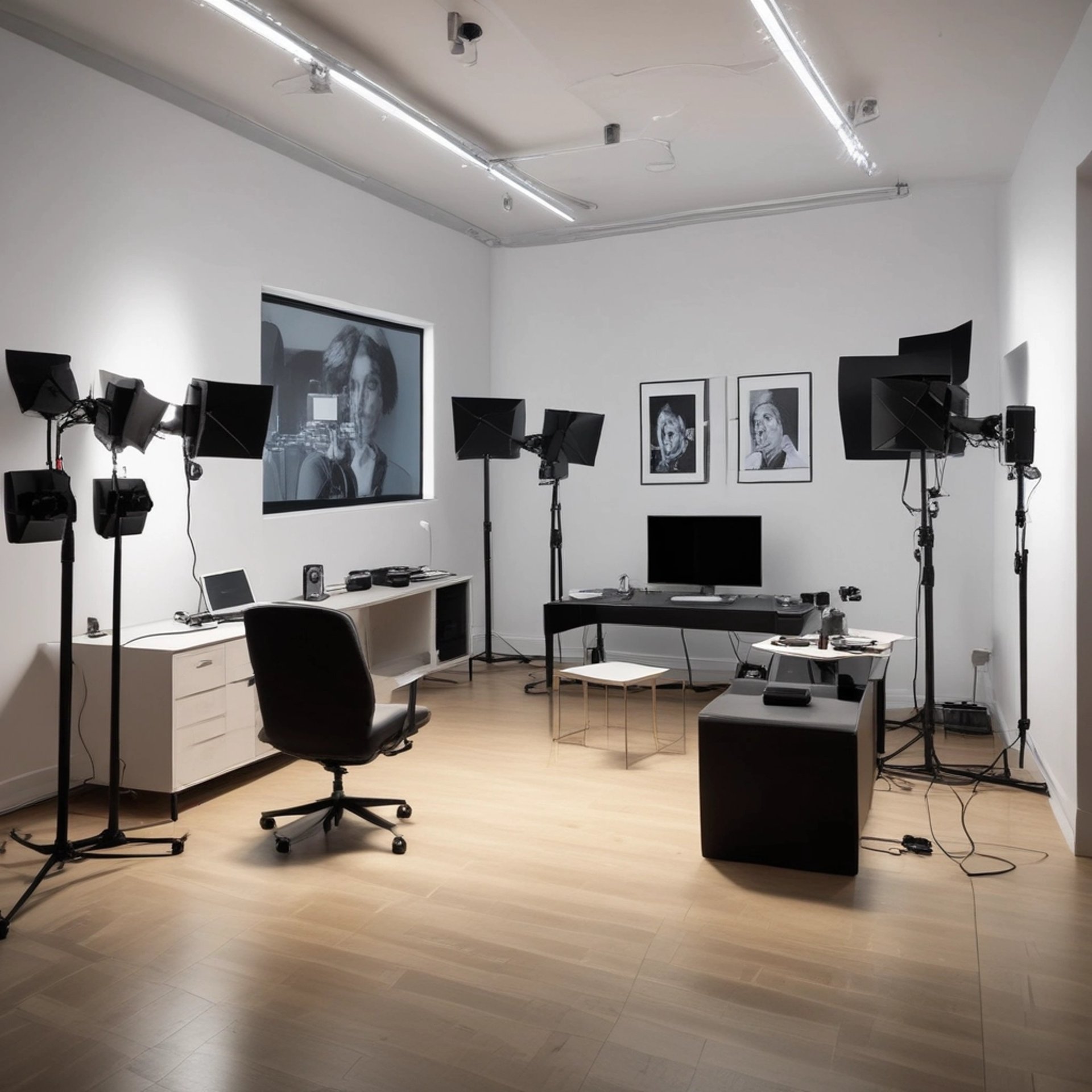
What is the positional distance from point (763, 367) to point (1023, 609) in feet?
9.84

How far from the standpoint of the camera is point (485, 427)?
698 centimetres

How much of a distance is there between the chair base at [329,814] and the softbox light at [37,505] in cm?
148

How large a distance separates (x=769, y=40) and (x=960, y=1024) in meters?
3.96

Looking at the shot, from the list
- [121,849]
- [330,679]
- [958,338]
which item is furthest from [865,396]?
[121,849]

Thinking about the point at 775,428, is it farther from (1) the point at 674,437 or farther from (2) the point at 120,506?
(2) the point at 120,506

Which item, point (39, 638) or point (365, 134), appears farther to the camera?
point (365, 134)

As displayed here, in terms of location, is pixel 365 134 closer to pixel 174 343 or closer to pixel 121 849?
pixel 174 343

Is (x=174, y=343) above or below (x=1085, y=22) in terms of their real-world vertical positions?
below

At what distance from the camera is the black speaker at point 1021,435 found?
4.52 meters

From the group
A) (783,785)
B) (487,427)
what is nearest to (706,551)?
(487,427)

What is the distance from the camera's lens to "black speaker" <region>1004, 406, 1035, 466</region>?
452cm

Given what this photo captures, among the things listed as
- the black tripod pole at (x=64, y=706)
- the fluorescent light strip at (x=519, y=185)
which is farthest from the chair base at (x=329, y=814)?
the fluorescent light strip at (x=519, y=185)

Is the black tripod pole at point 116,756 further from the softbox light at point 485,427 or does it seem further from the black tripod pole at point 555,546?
the black tripod pole at point 555,546

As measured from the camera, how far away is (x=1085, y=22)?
3.92 m
